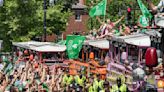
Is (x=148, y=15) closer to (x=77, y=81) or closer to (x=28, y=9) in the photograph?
(x=77, y=81)

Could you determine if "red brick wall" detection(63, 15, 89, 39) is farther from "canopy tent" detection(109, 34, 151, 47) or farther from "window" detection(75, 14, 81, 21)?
"canopy tent" detection(109, 34, 151, 47)

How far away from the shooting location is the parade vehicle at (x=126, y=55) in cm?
1642

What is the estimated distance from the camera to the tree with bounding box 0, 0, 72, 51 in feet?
129

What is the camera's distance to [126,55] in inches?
681

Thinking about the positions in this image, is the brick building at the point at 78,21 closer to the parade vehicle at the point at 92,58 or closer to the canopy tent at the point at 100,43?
the parade vehicle at the point at 92,58

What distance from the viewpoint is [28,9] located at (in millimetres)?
39906

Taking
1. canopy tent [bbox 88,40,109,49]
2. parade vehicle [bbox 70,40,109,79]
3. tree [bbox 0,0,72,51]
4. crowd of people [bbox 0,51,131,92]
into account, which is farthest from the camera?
tree [bbox 0,0,72,51]

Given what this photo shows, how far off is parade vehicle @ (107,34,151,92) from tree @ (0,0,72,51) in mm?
20967

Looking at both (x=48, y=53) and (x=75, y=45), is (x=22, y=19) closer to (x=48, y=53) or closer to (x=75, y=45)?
(x=48, y=53)

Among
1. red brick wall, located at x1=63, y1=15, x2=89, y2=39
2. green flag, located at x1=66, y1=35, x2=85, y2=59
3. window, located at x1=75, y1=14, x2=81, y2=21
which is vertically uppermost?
green flag, located at x1=66, y1=35, x2=85, y2=59

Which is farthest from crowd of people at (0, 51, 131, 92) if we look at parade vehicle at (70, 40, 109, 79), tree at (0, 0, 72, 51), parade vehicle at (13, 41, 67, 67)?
tree at (0, 0, 72, 51)

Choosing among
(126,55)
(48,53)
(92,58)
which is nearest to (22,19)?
(48,53)

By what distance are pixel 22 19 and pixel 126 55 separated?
22913 millimetres

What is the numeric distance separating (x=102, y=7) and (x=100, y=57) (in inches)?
242
